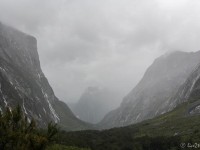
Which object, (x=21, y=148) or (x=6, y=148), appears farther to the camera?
(x=6, y=148)

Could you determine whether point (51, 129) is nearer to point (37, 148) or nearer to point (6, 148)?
point (37, 148)

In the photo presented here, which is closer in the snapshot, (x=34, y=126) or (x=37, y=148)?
(x=37, y=148)

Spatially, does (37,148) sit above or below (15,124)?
below

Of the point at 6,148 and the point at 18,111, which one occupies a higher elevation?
the point at 18,111

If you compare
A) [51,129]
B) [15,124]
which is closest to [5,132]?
[15,124]

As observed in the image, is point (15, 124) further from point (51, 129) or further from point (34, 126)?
point (51, 129)

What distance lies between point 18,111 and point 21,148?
10927 mm

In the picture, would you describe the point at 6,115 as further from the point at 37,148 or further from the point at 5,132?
the point at 37,148

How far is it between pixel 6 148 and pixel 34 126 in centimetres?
895

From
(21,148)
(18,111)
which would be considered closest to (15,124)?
(18,111)

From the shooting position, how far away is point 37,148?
8562cm

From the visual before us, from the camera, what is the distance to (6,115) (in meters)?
90.1

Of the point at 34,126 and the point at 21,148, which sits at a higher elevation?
the point at 34,126

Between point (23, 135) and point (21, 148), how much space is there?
3967 millimetres
